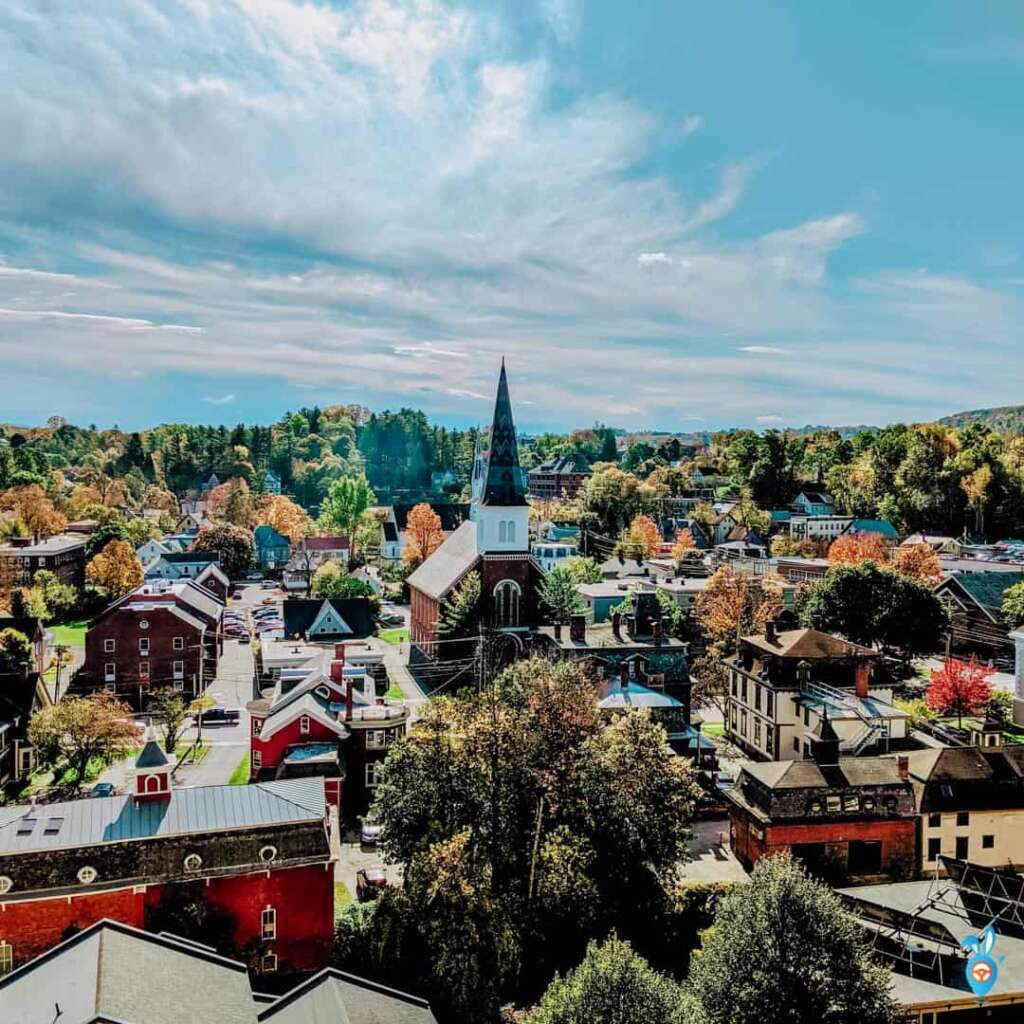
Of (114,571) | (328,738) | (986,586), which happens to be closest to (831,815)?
(328,738)

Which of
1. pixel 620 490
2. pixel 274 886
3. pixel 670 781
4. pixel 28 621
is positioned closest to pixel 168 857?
pixel 274 886

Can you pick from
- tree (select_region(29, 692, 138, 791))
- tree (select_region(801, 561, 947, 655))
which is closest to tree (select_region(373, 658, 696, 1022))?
tree (select_region(29, 692, 138, 791))

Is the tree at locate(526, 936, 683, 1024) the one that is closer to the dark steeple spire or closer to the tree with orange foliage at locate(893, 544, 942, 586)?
the dark steeple spire

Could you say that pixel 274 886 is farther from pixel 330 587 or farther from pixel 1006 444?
pixel 1006 444

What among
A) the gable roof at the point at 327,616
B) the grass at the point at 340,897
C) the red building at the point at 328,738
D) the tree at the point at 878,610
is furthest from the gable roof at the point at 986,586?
the grass at the point at 340,897

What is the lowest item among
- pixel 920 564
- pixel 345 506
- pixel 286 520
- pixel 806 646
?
pixel 806 646

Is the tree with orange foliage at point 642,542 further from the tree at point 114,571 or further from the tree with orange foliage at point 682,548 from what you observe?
the tree at point 114,571

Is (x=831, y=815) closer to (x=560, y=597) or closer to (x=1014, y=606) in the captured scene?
(x=560, y=597)
